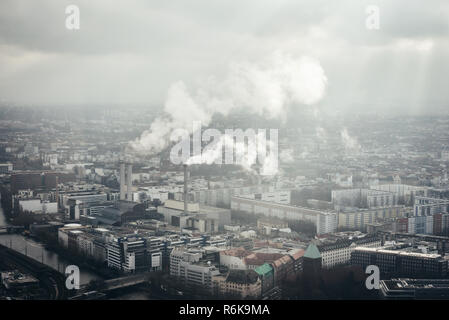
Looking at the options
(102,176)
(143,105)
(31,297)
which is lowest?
(31,297)

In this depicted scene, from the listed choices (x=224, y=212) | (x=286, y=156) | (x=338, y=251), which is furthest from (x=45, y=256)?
(x=286, y=156)

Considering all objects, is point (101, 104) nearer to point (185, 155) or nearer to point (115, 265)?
point (185, 155)

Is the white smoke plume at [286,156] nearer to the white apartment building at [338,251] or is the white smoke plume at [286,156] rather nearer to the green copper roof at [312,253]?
the white apartment building at [338,251]

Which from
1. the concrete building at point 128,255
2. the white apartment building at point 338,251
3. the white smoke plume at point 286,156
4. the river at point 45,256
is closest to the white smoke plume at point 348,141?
the white smoke plume at point 286,156

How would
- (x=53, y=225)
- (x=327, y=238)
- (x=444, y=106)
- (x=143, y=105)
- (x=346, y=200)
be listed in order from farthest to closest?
(x=444, y=106) < (x=143, y=105) < (x=346, y=200) < (x=53, y=225) < (x=327, y=238)

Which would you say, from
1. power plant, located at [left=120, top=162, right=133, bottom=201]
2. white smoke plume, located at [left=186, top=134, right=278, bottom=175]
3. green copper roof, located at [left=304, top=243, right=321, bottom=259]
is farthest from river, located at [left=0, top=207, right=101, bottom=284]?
white smoke plume, located at [left=186, top=134, right=278, bottom=175]
